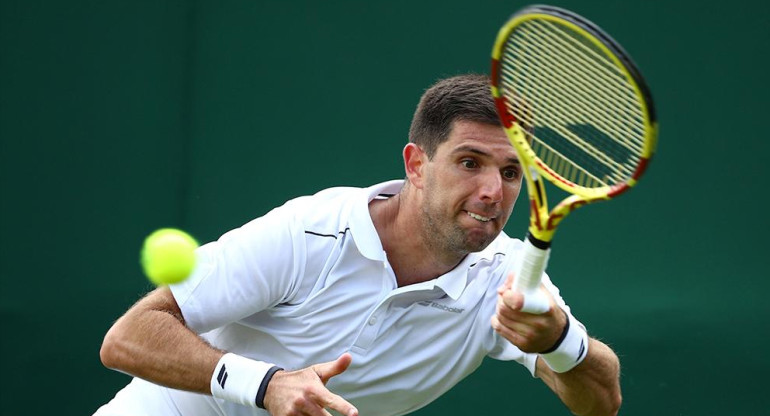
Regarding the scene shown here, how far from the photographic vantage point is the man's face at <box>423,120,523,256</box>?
9.30 ft

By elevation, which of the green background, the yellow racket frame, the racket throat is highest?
the yellow racket frame

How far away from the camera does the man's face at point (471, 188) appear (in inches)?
112

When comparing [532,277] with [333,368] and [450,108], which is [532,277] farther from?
[450,108]

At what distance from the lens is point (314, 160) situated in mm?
4535

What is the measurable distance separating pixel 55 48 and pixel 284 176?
101 cm

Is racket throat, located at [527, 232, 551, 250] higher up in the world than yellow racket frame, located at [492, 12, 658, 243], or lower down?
lower down

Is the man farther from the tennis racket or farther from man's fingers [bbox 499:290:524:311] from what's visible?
man's fingers [bbox 499:290:524:311]

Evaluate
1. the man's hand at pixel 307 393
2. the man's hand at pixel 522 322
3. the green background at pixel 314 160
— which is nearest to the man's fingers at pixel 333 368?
the man's hand at pixel 307 393

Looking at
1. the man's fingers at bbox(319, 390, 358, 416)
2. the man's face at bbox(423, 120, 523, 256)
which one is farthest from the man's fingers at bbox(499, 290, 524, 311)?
the man's face at bbox(423, 120, 523, 256)

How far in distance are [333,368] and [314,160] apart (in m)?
2.13

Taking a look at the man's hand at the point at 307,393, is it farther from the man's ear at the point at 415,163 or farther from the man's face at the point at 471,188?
the man's ear at the point at 415,163

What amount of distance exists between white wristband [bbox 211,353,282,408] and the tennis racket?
2.18 feet

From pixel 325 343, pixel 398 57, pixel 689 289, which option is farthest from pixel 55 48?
pixel 689 289

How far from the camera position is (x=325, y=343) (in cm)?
291
